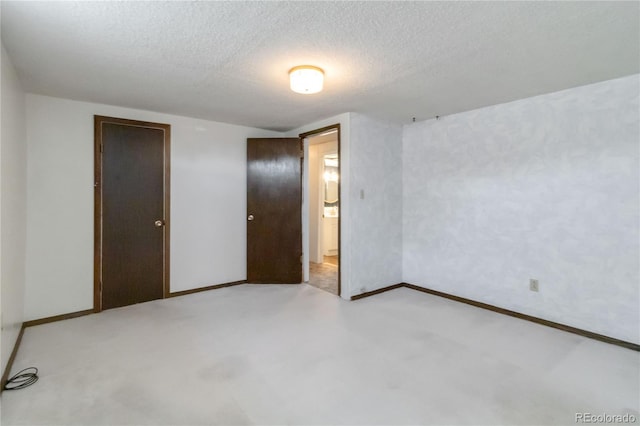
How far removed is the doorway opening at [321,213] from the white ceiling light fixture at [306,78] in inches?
69.2

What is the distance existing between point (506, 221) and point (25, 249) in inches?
190

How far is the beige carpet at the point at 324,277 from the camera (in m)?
4.42

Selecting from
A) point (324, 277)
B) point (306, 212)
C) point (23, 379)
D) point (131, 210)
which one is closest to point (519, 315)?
point (324, 277)

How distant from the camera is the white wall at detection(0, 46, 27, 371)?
2152 millimetres

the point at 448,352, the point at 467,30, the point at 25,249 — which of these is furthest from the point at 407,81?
the point at 25,249

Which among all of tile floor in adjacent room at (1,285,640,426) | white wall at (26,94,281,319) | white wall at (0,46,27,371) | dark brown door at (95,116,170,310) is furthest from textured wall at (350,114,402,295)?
white wall at (0,46,27,371)

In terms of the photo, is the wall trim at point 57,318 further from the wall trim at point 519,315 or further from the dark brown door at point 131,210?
the wall trim at point 519,315

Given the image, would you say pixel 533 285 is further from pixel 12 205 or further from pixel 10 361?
pixel 12 205

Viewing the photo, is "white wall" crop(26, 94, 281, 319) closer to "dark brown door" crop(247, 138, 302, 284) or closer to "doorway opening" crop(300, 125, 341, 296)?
"dark brown door" crop(247, 138, 302, 284)

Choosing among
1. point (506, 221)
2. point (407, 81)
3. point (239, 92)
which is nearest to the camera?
point (407, 81)

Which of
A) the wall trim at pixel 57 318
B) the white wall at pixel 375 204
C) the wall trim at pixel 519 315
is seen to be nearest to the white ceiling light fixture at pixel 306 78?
the white wall at pixel 375 204

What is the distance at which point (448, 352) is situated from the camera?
2541 millimetres

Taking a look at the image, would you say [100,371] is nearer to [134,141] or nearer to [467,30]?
[134,141]

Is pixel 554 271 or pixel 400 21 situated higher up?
pixel 400 21
